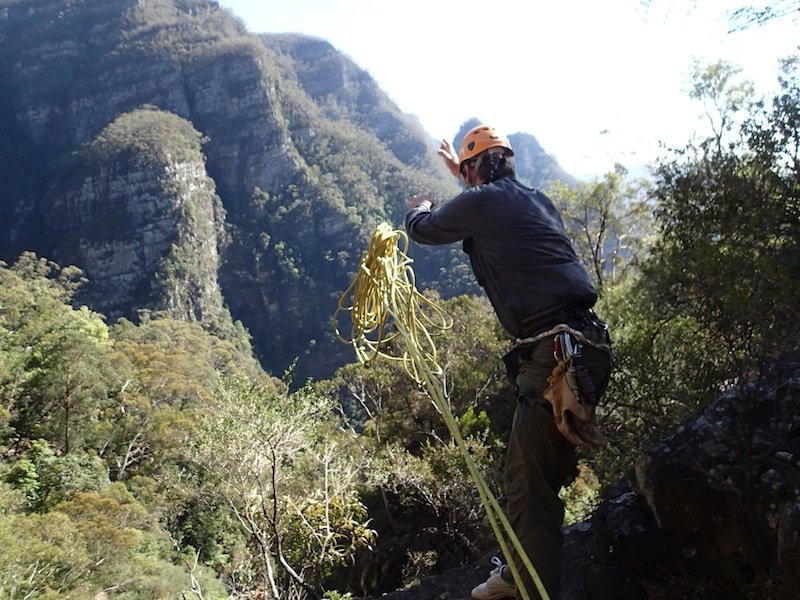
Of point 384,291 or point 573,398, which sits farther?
point 384,291

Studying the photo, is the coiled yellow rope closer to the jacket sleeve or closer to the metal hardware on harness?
the jacket sleeve

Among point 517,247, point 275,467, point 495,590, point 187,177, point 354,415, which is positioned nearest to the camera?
point 517,247

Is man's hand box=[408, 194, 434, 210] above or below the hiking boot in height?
above

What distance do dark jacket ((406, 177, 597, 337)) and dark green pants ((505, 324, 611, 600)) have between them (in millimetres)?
145

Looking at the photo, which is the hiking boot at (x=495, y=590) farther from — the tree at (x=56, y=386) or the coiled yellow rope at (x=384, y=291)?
the tree at (x=56, y=386)

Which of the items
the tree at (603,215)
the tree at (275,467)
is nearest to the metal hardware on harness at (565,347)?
the tree at (275,467)

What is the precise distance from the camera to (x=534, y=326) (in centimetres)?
209

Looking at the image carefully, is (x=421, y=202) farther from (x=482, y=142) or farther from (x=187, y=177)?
(x=187, y=177)

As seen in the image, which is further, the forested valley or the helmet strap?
the forested valley

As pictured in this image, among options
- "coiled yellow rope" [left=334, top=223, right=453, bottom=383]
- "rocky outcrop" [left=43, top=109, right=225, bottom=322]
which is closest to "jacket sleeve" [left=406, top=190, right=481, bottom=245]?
"coiled yellow rope" [left=334, top=223, right=453, bottom=383]

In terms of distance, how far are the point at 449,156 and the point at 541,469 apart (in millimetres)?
1465

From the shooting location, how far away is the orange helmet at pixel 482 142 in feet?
7.57

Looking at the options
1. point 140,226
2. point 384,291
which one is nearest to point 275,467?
point 384,291

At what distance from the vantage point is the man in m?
1.96
